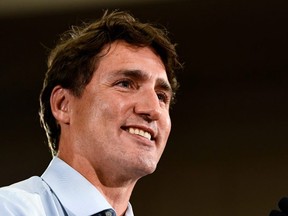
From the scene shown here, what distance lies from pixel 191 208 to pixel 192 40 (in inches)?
25.7

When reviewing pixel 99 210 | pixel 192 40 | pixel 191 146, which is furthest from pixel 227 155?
pixel 99 210

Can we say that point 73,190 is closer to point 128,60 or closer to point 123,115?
point 123,115

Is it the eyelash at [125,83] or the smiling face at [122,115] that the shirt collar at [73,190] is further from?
the eyelash at [125,83]

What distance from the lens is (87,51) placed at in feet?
4.01

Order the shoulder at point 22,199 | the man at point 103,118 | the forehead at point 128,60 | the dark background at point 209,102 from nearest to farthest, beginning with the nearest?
1. the shoulder at point 22,199
2. the man at point 103,118
3. the forehead at point 128,60
4. the dark background at point 209,102

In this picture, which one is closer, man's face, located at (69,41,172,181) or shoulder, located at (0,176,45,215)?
shoulder, located at (0,176,45,215)

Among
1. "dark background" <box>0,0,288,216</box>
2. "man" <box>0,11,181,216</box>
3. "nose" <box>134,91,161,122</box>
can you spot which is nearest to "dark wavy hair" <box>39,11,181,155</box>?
"man" <box>0,11,181,216</box>

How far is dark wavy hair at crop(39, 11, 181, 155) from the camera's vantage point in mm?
1214

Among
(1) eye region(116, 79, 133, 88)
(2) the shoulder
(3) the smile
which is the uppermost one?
(1) eye region(116, 79, 133, 88)

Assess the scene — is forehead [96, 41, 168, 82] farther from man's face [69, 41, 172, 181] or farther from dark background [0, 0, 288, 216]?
dark background [0, 0, 288, 216]

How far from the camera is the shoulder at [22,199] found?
0.96 meters

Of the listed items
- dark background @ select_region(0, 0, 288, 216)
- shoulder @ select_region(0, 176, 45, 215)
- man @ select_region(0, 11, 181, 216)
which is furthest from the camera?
dark background @ select_region(0, 0, 288, 216)

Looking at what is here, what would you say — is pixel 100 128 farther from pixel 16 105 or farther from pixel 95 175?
pixel 16 105

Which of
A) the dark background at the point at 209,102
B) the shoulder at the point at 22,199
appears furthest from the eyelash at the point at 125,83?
the dark background at the point at 209,102
